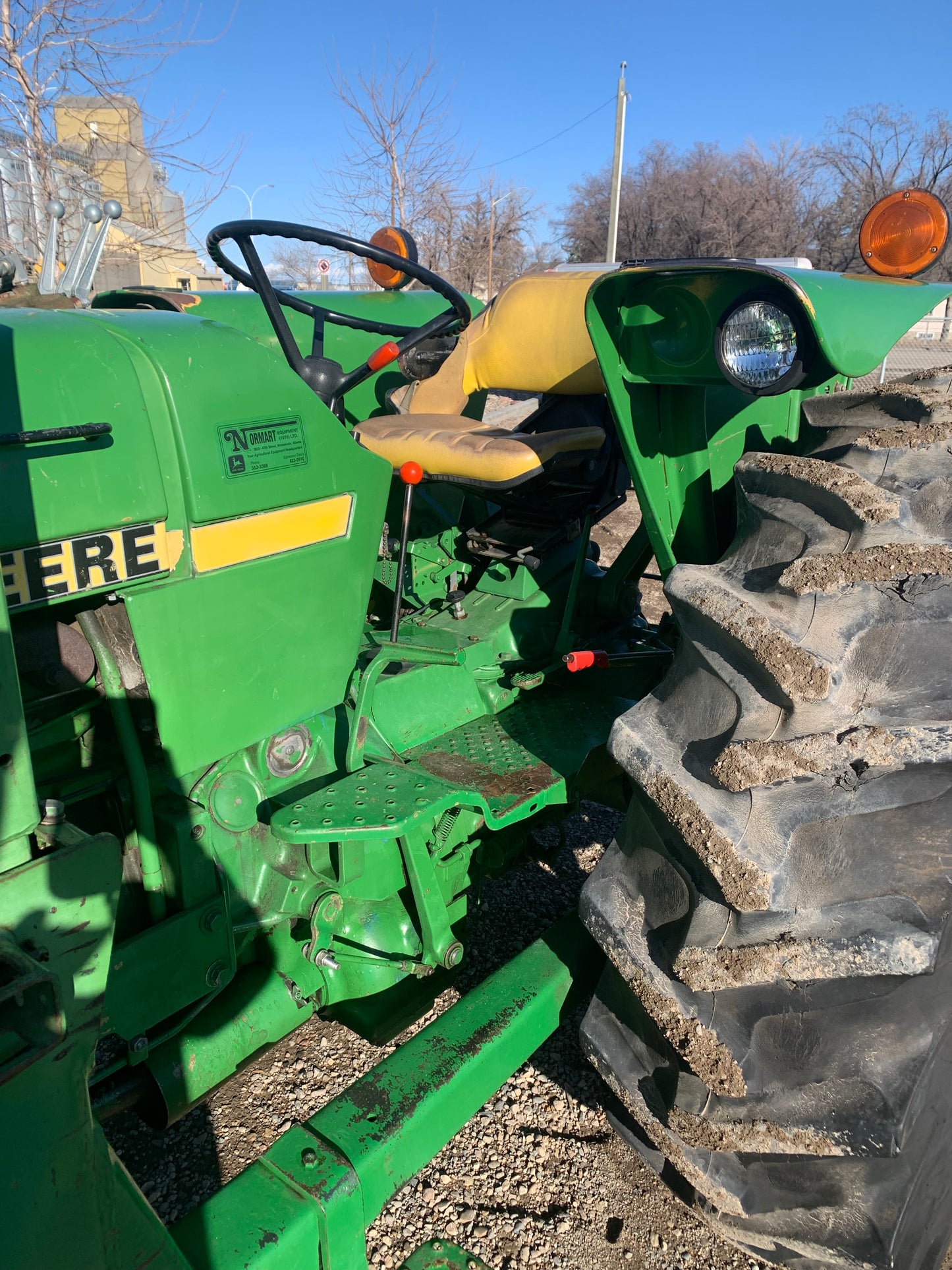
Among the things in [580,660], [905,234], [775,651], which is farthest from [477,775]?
[905,234]

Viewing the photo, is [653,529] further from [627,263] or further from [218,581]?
[218,581]

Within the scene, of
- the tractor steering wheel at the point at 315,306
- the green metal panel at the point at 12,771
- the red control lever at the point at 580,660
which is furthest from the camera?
the red control lever at the point at 580,660

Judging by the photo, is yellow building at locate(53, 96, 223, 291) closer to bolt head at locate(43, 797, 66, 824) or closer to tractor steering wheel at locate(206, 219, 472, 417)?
tractor steering wheel at locate(206, 219, 472, 417)

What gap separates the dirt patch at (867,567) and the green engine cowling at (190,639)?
2.62 feet

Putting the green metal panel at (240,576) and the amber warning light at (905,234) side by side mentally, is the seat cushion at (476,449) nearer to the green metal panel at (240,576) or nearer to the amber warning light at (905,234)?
the green metal panel at (240,576)

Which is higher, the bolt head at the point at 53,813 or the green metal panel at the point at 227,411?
the green metal panel at the point at 227,411

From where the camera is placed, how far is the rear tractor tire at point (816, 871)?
120 cm

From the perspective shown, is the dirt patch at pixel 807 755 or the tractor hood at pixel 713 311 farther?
the tractor hood at pixel 713 311

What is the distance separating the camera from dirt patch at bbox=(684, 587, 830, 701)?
1.19 metres

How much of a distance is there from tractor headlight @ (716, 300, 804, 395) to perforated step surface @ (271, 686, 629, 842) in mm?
868

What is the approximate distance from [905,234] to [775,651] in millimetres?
1036

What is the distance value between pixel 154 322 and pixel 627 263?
32.5 inches

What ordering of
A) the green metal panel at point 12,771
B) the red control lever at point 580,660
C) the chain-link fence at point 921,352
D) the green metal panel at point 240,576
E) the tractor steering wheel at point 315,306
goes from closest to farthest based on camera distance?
the green metal panel at point 12,771 < the green metal panel at point 240,576 < the tractor steering wheel at point 315,306 < the red control lever at point 580,660 < the chain-link fence at point 921,352

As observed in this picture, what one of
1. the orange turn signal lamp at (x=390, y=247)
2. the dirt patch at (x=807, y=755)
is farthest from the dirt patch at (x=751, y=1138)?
the orange turn signal lamp at (x=390, y=247)
